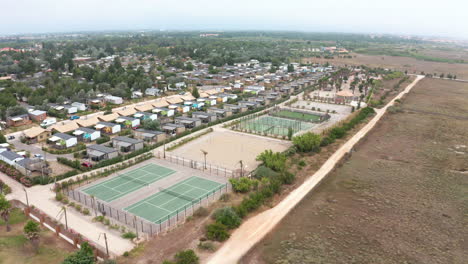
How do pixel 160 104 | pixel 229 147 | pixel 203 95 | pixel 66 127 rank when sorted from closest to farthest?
pixel 229 147 < pixel 66 127 < pixel 160 104 < pixel 203 95

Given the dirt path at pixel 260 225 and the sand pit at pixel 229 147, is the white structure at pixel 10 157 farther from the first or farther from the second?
the dirt path at pixel 260 225

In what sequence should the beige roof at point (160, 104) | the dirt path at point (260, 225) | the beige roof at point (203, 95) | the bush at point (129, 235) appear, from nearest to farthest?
the dirt path at point (260, 225)
the bush at point (129, 235)
the beige roof at point (160, 104)
the beige roof at point (203, 95)

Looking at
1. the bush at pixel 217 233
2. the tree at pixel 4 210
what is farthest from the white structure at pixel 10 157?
the bush at pixel 217 233

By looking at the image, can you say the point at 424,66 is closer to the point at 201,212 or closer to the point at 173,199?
the point at 173,199

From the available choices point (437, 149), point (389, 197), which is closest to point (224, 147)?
point (389, 197)

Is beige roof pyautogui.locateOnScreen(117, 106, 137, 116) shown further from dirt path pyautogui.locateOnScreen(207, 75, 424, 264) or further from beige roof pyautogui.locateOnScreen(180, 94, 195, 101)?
dirt path pyautogui.locateOnScreen(207, 75, 424, 264)

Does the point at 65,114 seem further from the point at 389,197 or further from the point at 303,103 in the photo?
the point at 389,197

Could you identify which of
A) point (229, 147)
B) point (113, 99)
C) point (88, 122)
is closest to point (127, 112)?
point (88, 122)
